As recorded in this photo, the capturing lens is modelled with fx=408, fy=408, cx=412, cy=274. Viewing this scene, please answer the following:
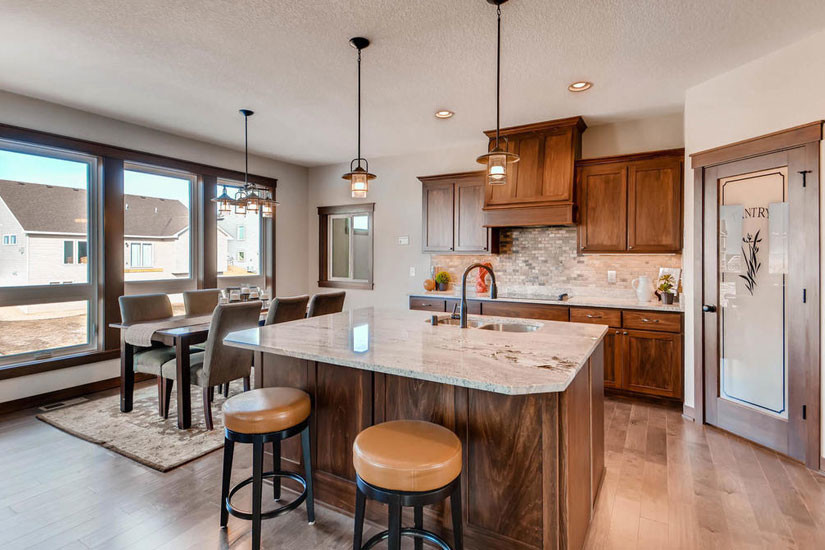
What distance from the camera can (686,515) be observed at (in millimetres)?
2115

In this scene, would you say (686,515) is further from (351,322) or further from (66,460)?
(66,460)

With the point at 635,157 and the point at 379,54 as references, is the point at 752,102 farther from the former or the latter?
the point at 379,54

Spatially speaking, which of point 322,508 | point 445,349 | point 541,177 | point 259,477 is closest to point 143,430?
point 322,508

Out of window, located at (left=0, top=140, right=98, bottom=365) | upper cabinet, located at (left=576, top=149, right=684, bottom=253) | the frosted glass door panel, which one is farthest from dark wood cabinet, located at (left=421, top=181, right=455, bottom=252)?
window, located at (left=0, top=140, right=98, bottom=365)

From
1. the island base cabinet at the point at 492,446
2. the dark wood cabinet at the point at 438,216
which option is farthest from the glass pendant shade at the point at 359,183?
the dark wood cabinet at the point at 438,216

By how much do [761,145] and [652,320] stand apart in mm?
1592

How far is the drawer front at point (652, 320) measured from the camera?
3.62 meters

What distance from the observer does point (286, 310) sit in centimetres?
350

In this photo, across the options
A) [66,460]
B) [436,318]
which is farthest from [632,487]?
[66,460]

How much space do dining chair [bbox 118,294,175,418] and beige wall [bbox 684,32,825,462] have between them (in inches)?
175

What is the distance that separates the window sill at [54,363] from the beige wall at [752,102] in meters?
5.59

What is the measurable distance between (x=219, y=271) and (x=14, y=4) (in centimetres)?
344

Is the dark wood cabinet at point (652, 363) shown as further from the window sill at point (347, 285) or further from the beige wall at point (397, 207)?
the window sill at point (347, 285)

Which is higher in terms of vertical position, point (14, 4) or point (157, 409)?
point (14, 4)
